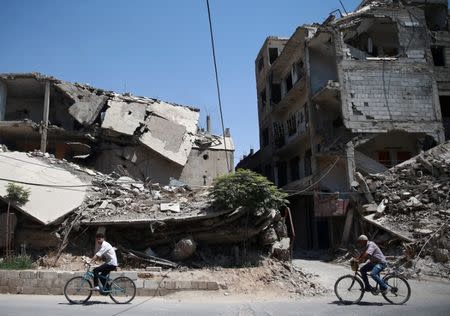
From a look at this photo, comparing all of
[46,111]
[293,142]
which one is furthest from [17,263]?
[293,142]

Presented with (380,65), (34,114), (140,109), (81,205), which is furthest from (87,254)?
(380,65)

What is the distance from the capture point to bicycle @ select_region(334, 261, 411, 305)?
9.48 m

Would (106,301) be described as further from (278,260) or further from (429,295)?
(429,295)

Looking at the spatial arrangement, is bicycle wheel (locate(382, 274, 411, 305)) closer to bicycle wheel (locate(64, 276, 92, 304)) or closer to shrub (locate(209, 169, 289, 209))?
shrub (locate(209, 169, 289, 209))

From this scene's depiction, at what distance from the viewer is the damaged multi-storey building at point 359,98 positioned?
22.2 metres

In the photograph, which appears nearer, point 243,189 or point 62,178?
point 243,189

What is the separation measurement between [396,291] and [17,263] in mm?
11470

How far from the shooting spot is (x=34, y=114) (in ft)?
77.8

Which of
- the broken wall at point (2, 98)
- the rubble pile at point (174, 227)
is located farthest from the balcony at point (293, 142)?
the broken wall at point (2, 98)

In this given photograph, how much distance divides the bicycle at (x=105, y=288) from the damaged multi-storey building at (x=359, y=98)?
39.8ft

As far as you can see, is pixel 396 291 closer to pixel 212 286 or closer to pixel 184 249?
pixel 212 286

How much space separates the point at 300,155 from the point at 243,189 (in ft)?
47.5

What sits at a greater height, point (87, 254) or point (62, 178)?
point (62, 178)

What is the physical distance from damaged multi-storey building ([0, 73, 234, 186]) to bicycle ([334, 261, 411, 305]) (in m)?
13.8
